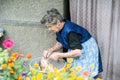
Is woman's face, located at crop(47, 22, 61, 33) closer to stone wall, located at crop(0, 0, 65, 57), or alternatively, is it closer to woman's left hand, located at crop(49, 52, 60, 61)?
woman's left hand, located at crop(49, 52, 60, 61)

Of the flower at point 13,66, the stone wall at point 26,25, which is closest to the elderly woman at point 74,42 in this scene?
the stone wall at point 26,25

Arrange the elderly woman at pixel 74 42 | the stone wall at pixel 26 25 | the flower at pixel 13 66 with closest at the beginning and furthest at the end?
the flower at pixel 13 66 → the elderly woman at pixel 74 42 → the stone wall at pixel 26 25


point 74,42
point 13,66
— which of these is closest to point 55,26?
point 74,42

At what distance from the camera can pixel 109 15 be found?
3.84 meters

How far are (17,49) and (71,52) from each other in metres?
1.18

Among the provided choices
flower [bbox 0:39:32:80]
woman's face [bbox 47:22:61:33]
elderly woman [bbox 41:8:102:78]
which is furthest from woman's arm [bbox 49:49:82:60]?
flower [bbox 0:39:32:80]

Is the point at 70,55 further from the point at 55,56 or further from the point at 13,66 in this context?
the point at 13,66

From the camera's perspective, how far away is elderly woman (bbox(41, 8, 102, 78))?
11.5ft

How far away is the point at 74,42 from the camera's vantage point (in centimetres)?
351

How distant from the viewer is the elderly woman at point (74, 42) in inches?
138

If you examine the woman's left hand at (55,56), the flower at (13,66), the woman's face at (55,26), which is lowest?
the woman's left hand at (55,56)

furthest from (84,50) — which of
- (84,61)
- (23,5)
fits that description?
(23,5)

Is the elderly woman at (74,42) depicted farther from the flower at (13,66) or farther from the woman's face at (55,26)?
the flower at (13,66)

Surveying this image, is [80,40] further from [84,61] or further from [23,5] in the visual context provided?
[23,5]
